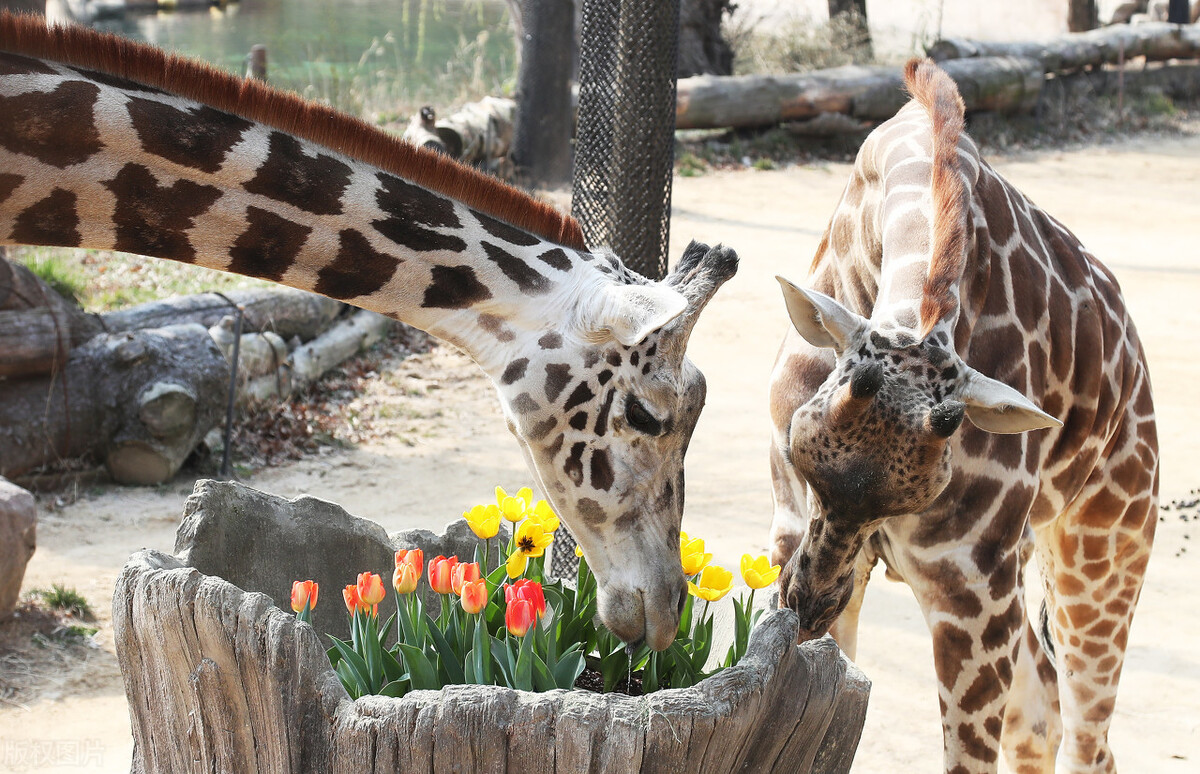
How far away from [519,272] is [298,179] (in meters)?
0.56

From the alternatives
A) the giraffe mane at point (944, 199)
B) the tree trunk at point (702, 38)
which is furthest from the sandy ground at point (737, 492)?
the tree trunk at point (702, 38)

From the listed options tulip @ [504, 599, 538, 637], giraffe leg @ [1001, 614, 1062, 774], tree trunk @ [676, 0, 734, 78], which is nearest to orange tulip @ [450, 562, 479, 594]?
tulip @ [504, 599, 538, 637]

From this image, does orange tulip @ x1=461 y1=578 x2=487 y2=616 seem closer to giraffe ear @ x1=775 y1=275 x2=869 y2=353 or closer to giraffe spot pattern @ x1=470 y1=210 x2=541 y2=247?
giraffe spot pattern @ x1=470 y1=210 x2=541 y2=247

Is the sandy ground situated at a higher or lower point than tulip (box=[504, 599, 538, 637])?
lower

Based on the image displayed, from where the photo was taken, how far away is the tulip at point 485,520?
262 centimetres

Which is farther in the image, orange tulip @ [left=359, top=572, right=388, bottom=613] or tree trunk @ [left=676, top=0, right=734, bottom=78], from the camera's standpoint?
tree trunk @ [left=676, top=0, right=734, bottom=78]

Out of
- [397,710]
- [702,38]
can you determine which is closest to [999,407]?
[397,710]

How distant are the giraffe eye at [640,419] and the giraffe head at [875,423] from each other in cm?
34

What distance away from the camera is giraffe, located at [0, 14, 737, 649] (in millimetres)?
2395

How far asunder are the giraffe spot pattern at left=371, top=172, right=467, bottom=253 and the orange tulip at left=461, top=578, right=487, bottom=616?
0.82 metres

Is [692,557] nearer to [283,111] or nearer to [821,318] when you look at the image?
[821,318]

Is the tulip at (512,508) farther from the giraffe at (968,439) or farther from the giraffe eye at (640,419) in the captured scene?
the giraffe at (968,439)

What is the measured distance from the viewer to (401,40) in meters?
23.5

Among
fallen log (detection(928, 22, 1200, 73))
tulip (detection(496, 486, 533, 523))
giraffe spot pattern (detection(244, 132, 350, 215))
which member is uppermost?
fallen log (detection(928, 22, 1200, 73))
